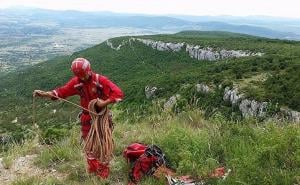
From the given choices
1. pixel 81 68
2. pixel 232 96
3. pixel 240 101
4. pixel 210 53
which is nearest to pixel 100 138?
pixel 81 68

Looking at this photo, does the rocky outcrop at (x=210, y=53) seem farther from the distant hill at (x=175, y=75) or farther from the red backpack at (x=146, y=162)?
the red backpack at (x=146, y=162)

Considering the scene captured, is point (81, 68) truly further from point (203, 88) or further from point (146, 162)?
point (203, 88)

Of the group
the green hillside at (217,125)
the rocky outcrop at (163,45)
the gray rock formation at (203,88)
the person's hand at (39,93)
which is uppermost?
the person's hand at (39,93)

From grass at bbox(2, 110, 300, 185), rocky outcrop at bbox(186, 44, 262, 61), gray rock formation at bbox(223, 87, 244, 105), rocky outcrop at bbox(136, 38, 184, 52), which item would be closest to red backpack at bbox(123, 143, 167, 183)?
grass at bbox(2, 110, 300, 185)

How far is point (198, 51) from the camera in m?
88.1

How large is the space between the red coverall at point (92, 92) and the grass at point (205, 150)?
16cm

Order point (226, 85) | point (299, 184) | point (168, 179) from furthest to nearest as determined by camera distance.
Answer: point (226, 85) → point (168, 179) → point (299, 184)

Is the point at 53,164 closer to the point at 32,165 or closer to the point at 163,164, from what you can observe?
the point at 32,165

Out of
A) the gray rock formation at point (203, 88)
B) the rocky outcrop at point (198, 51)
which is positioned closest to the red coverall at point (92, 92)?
the gray rock formation at point (203, 88)

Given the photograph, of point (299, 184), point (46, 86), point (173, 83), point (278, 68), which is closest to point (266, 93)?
point (278, 68)

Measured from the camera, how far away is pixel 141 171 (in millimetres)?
6059

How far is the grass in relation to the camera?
4684 millimetres

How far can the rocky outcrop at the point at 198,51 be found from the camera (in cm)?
7335

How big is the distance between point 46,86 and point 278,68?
7365cm
